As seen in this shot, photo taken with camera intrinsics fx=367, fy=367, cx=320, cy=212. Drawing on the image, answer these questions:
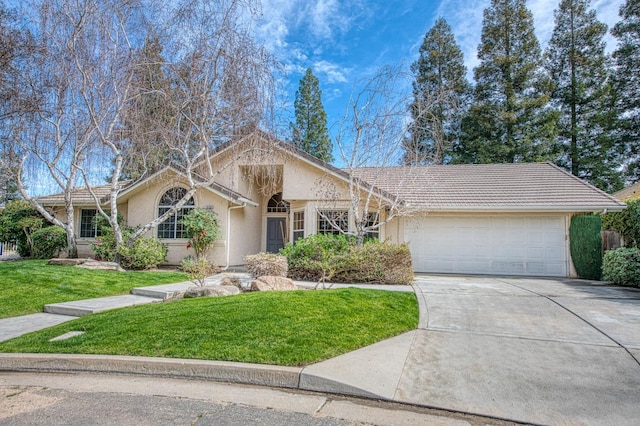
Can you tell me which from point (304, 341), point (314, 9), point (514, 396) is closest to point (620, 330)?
point (514, 396)

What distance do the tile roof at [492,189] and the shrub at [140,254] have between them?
834 centimetres

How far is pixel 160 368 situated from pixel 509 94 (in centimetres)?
2641

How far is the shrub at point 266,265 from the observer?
414 inches

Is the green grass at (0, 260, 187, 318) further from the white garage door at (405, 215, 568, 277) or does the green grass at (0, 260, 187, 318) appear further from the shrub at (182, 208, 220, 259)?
the white garage door at (405, 215, 568, 277)

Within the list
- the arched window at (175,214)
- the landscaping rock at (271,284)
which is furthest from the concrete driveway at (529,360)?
the arched window at (175,214)

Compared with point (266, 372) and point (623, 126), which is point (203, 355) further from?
point (623, 126)

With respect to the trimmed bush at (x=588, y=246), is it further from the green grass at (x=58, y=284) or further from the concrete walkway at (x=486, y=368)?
the green grass at (x=58, y=284)

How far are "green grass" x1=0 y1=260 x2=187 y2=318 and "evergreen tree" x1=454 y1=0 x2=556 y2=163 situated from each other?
71.2ft

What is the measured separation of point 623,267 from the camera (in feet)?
33.7

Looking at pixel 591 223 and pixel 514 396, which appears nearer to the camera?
pixel 514 396

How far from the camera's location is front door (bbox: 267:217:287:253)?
16938mm

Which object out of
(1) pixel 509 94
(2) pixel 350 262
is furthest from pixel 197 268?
(1) pixel 509 94

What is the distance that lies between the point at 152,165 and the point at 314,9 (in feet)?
27.5

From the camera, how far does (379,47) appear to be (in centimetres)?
1434
